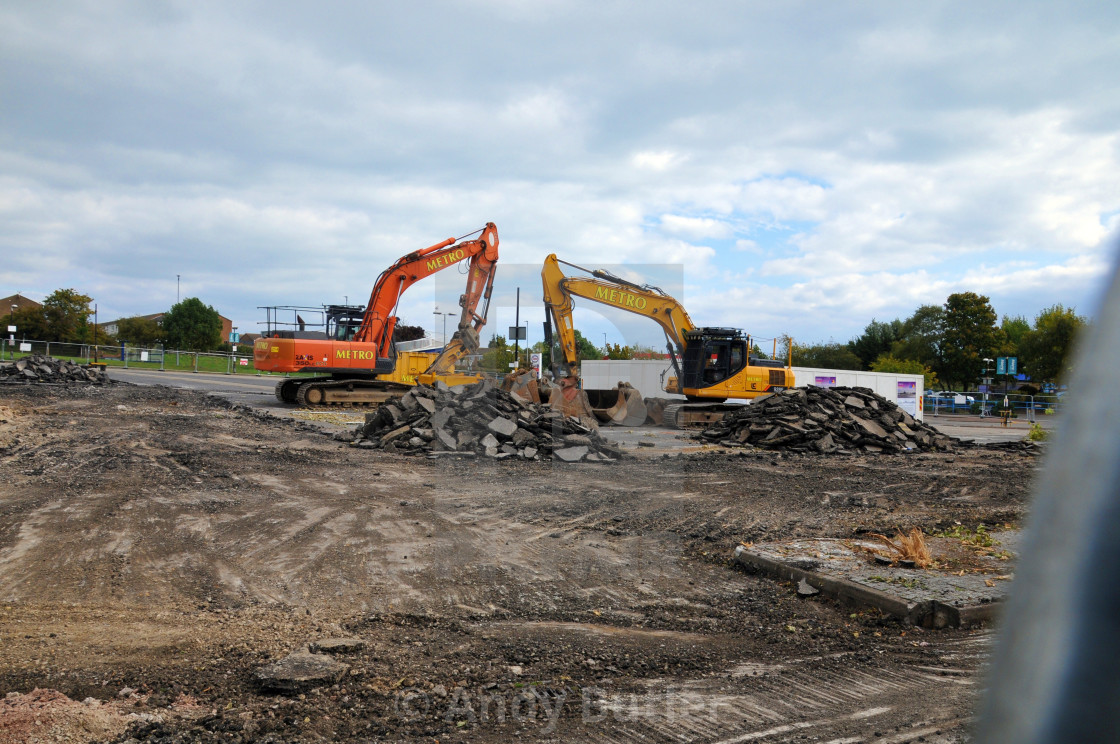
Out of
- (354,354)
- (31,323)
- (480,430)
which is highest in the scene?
(31,323)

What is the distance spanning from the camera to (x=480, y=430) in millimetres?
15320

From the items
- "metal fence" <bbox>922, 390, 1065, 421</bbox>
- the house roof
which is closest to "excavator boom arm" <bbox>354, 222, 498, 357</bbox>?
"metal fence" <bbox>922, 390, 1065, 421</bbox>

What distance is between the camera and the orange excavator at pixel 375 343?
23950 millimetres

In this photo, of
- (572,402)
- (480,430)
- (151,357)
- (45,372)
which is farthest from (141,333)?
(480,430)

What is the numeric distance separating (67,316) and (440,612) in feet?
252

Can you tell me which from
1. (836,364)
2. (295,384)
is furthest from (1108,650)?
(836,364)

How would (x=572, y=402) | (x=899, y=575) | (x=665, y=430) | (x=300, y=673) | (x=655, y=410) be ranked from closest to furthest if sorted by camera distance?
(x=300, y=673) < (x=899, y=575) < (x=572, y=402) < (x=665, y=430) < (x=655, y=410)

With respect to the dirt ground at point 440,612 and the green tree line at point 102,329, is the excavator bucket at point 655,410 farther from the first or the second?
the green tree line at point 102,329

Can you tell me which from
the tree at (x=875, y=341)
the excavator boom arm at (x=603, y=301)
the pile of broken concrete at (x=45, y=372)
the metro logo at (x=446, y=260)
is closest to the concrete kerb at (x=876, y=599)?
the excavator boom arm at (x=603, y=301)

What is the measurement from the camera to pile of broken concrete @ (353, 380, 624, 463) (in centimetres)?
1477

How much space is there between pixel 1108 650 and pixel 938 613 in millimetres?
5801

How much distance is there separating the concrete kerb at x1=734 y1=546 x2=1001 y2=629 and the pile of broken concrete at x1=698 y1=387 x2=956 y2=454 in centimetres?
1165

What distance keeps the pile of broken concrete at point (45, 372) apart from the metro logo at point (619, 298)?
20358 mm

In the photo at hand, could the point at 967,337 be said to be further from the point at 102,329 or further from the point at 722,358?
A: the point at 102,329
